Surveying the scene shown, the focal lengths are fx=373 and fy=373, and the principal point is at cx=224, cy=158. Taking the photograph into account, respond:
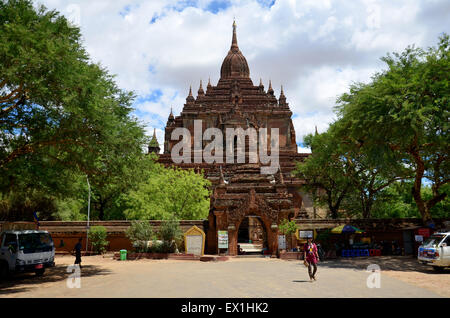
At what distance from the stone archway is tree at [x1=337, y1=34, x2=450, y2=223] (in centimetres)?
778

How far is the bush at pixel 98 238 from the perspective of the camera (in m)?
29.4

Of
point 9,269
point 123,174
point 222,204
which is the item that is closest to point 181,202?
point 222,204

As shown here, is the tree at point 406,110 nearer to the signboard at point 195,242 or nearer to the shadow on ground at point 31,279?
the signboard at point 195,242

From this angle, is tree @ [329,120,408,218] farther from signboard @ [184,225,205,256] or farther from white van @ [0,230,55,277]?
white van @ [0,230,55,277]

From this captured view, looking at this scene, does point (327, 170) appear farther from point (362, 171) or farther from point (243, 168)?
point (243, 168)

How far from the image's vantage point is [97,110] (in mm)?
15422

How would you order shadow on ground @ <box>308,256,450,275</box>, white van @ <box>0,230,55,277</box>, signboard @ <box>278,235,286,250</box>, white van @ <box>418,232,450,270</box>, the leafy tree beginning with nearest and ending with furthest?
white van @ <box>0,230,55,277</box> < white van @ <box>418,232,450,270</box> < shadow on ground @ <box>308,256,450,275</box> < signboard @ <box>278,235,286,250</box> < the leafy tree

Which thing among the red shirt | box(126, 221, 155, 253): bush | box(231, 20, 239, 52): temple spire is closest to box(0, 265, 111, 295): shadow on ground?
box(126, 221, 155, 253): bush

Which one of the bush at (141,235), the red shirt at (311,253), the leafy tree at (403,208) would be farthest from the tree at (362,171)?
the bush at (141,235)

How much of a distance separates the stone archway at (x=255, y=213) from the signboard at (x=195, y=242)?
1.99 meters

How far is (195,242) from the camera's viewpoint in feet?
Result: 85.8

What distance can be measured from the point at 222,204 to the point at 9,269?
14034 millimetres

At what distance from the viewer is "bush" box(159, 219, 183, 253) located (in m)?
26.1

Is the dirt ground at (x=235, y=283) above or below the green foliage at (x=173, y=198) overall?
below
